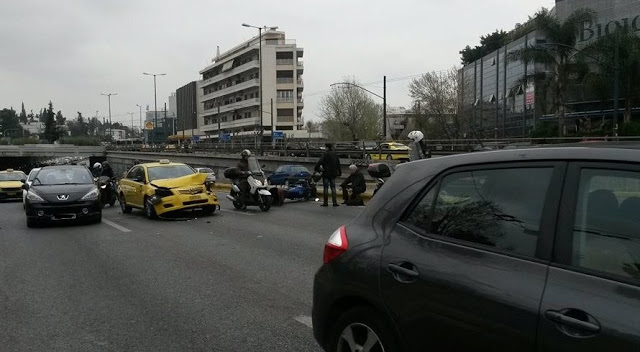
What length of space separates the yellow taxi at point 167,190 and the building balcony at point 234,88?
81010mm

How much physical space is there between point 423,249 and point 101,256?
741 cm

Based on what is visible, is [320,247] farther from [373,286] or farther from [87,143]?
[87,143]

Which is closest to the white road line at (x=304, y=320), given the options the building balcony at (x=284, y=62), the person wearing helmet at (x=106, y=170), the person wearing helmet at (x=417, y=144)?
the person wearing helmet at (x=417, y=144)

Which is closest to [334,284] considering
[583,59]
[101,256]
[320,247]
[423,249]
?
[423,249]

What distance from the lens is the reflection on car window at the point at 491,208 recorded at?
2.52 metres

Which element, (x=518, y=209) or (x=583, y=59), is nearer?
(x=518, y=209)

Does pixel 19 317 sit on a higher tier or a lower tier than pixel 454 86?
lower

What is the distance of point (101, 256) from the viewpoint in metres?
8.99

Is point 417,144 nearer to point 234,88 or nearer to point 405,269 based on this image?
point 405,269

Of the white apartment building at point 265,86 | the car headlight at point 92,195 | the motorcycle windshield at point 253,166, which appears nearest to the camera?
the car headlight at point 92,195

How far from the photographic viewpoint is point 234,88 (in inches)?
4072

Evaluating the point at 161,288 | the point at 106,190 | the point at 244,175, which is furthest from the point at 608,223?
the point at 106,190

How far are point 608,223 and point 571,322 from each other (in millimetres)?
466

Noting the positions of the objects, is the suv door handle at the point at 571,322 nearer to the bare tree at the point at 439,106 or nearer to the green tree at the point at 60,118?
the bare tree at the point at 439,106
